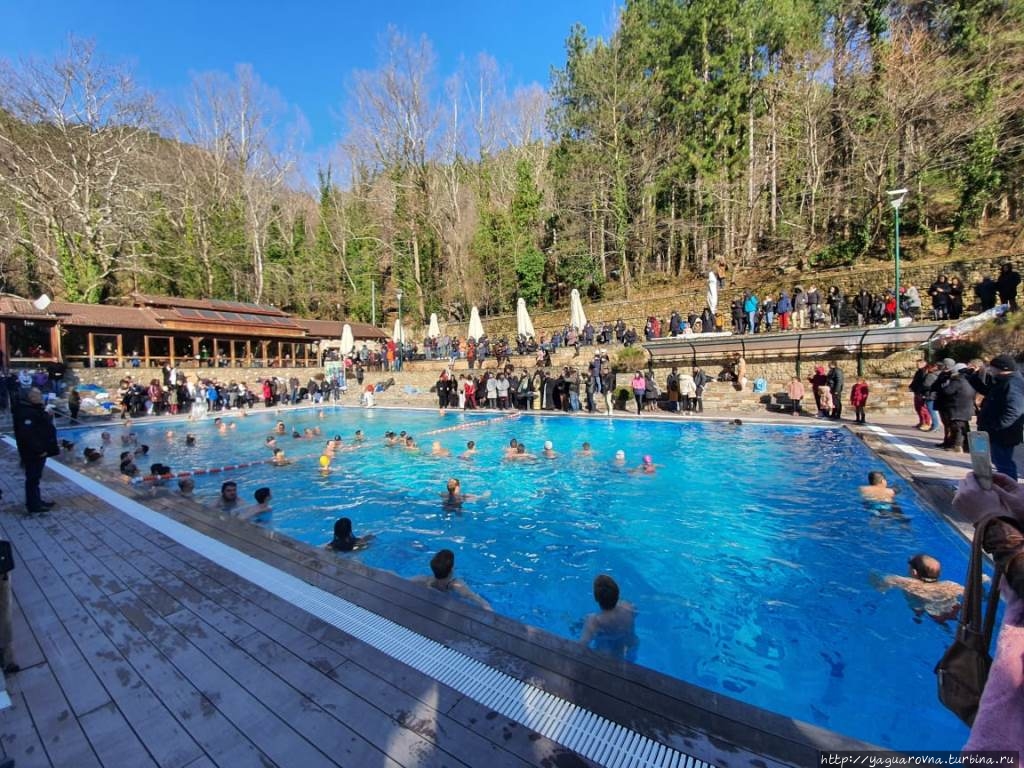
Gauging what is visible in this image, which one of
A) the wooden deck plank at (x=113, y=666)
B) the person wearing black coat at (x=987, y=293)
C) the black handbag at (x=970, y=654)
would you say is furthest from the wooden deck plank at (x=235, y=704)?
A: the person wearing black coat at (x=987, y=293)

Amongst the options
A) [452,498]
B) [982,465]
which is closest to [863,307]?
[452,498]

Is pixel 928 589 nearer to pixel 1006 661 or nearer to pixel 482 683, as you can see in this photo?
pixel 1006 661

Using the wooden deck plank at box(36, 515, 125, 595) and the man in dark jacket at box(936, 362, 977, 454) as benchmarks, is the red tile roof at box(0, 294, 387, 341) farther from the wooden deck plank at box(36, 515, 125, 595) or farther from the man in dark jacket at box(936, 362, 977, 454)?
the man in dark jacket at box(936, 362, 977, 454)

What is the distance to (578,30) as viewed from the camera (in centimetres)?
3231

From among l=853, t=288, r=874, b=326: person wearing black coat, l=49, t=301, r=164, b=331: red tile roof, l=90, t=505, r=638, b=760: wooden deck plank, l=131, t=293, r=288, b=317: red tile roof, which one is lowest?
l=90, t=505, r=638, b=760: wooden deck plank

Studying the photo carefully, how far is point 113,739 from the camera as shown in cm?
236

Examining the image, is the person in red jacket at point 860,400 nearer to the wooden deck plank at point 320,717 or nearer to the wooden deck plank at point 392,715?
the wooden deck plank at point 392,715

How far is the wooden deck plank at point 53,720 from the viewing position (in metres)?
2.26

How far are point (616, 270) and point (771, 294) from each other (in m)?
13.3

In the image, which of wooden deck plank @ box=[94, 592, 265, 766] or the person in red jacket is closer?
wooden deck plank @ box=[94, 592, 265, 766]

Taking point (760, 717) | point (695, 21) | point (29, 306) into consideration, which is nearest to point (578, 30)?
point (695, 21)

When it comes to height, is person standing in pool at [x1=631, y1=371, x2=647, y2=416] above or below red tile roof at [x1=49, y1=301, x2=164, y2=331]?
below

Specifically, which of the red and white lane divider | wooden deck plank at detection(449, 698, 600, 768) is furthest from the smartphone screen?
the red and white lane divider

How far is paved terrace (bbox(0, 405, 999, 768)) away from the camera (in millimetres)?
2193
